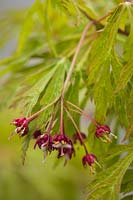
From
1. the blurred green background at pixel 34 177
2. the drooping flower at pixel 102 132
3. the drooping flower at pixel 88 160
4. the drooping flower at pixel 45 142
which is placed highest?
the drooping flower at pixel 45 142

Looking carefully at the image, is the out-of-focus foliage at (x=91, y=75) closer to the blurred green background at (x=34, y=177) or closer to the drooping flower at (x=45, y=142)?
the drooping flower at (x=45, y=142)

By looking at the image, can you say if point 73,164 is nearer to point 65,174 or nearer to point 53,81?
point 65,174

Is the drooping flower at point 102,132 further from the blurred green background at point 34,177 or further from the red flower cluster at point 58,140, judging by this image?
the blurred green background at point 34,177

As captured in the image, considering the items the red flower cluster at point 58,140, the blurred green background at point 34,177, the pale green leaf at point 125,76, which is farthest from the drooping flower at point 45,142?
the blurred green background at point 34,177

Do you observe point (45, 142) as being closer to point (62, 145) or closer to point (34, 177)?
point (62, 145)

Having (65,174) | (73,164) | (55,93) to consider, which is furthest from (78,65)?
(65,174)

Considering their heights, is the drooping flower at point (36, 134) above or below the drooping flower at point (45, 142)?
below

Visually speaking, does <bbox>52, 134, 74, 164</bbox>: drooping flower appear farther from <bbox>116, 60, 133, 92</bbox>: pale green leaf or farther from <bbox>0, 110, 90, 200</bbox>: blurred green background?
<bbox>0, 110, 90, 200</bbox>: blurred green background

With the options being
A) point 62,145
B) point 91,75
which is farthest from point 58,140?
point 91,75

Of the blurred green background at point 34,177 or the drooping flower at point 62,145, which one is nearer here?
the drooping flower at point 62,145

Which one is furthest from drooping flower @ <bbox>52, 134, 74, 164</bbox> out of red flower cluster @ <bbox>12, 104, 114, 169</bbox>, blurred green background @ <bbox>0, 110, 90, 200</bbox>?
blurred green background @ <bbox>0, 110, 90, 200</bbox>

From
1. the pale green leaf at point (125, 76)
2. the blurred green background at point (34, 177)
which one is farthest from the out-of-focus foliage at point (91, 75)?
the blurred green background at point (34, 177)
